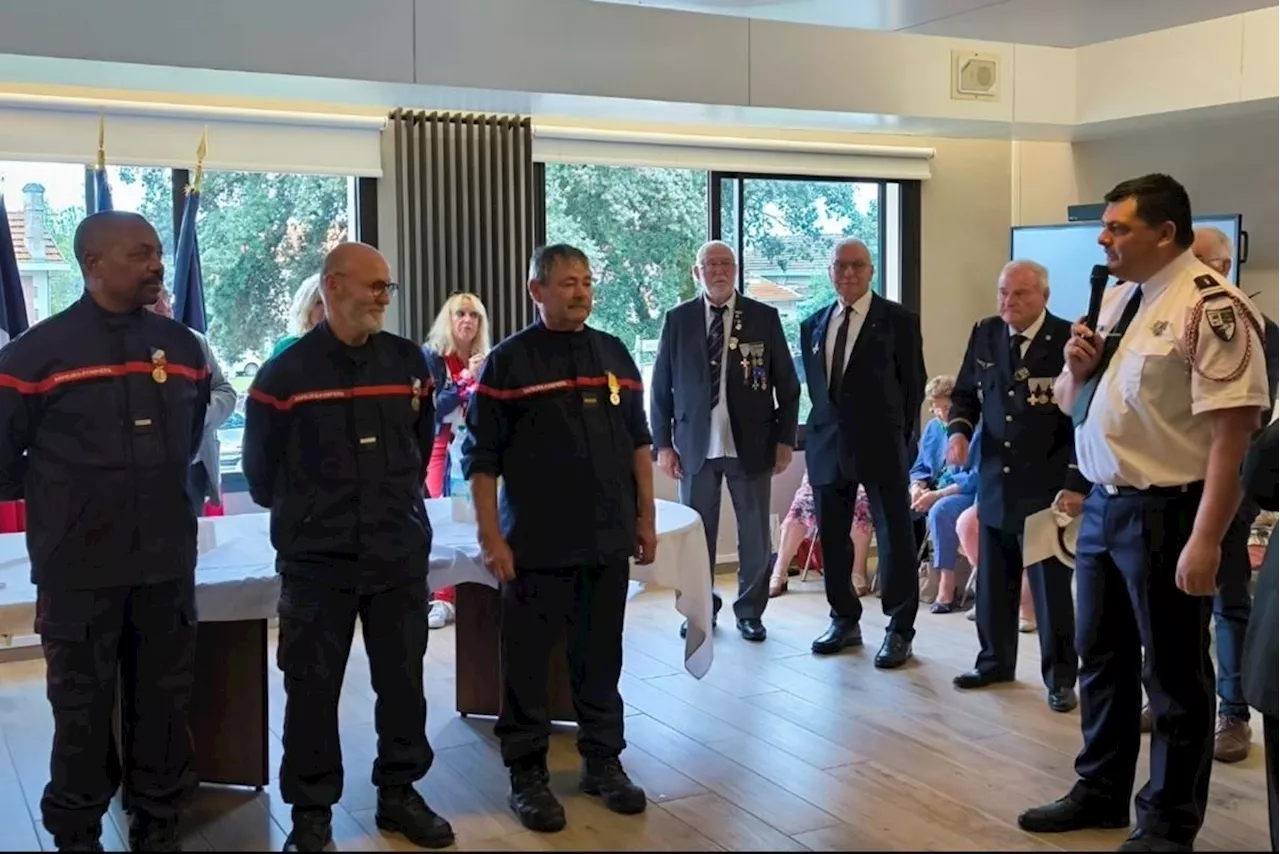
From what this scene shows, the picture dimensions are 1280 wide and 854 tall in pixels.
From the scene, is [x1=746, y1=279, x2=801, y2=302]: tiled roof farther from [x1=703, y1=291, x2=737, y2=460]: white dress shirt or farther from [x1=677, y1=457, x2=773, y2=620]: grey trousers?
[x1=677, y1=457, x2=773, y2=620]: grey trousers

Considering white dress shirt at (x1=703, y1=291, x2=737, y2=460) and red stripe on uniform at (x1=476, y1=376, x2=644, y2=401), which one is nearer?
red stripe on uniform at (x1=476, y1=376, x2=644, y2=401)

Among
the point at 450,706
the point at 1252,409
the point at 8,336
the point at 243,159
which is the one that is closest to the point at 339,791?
the point at 450,706

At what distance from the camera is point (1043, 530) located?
3.47 metres

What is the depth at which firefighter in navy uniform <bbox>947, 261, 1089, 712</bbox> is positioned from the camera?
439cm

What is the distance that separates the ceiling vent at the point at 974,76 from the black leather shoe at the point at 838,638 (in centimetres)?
261

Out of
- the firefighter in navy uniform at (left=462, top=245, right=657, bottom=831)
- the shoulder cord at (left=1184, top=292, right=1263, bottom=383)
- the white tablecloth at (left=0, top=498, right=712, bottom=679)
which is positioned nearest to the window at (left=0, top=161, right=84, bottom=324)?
the white tablecloth at (left=0, top=498, right=712, bottom=679)

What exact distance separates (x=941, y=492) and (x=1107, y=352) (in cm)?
319

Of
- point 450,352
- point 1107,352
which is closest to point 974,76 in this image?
point 450,352

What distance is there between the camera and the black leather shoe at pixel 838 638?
510cm

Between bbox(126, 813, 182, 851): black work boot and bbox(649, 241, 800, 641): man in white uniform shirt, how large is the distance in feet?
8.37

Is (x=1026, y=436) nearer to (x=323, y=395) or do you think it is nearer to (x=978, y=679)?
(x=978, y=679)

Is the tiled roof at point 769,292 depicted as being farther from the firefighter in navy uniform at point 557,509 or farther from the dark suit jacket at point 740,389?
the firefighter in navy uniform at point 557,509

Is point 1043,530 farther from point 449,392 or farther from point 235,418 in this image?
point 235,418

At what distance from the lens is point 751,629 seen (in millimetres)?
5348
